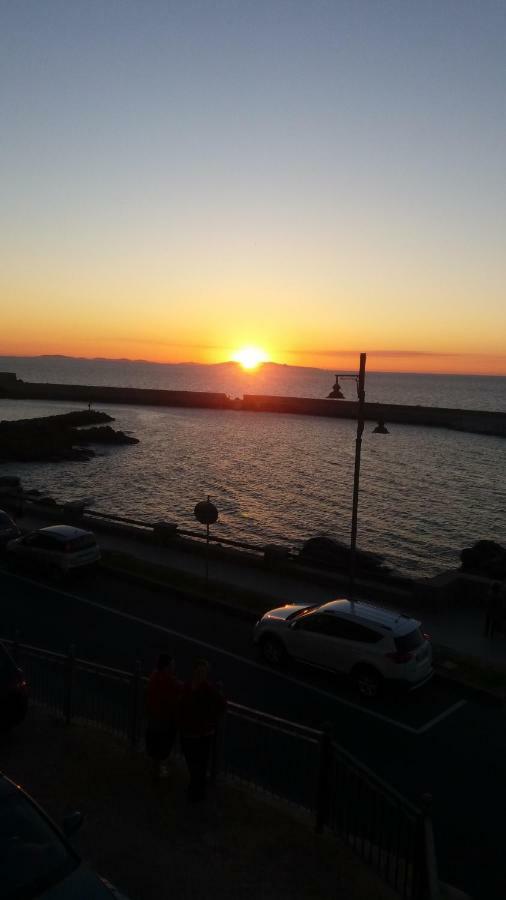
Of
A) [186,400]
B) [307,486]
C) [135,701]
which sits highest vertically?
[186,400]

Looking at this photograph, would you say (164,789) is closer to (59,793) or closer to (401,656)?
(59,793)

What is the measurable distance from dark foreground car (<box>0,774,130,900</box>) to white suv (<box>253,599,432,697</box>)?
7.85 metres

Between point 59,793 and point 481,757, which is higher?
point 59,793

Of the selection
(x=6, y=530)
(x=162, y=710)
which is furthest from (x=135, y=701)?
(x=6, y=530)

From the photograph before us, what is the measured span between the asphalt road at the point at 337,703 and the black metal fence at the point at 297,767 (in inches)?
23.4

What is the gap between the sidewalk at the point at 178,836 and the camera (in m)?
6.40

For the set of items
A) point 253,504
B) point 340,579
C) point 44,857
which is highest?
point 44,857

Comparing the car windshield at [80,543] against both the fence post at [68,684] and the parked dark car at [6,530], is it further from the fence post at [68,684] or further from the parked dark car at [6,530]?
the fence post at [68,684]

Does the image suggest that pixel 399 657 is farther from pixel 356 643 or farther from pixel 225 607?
pixel 225 607

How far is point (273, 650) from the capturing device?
549 inches

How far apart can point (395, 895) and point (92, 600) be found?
1307 centimetres

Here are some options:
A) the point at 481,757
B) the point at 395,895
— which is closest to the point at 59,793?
the point at 395,895

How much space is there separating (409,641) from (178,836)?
Answer: 648cm

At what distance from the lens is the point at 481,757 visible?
10508mm
